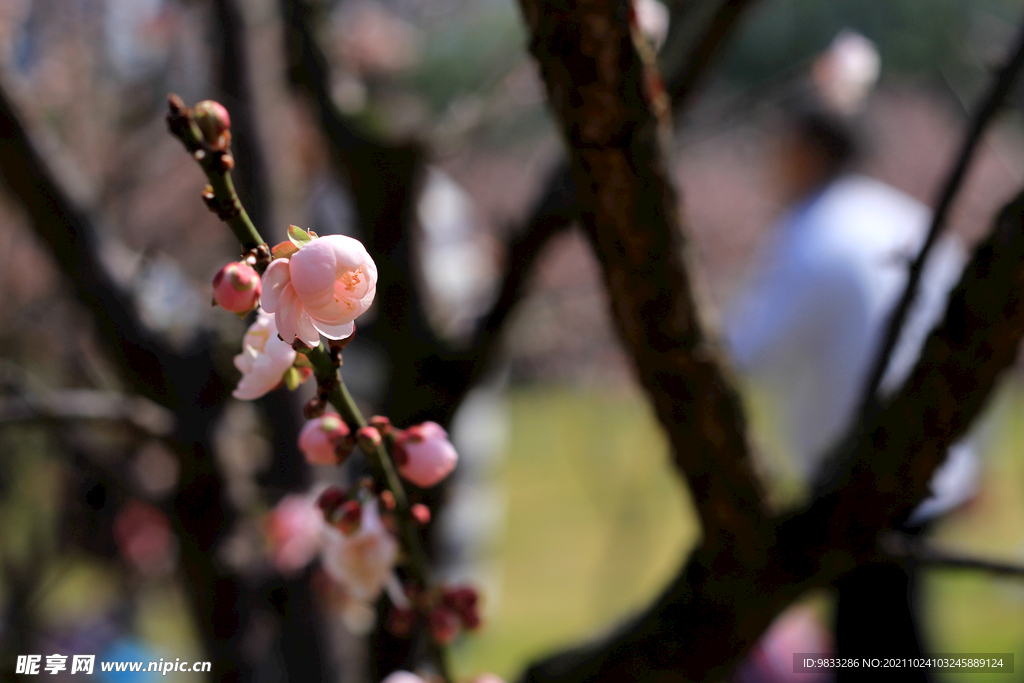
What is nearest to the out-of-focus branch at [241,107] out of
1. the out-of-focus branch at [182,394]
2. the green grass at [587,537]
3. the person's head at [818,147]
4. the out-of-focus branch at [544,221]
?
the out-of-focus branch at [182,394]

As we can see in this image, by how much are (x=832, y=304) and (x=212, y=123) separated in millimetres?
1680

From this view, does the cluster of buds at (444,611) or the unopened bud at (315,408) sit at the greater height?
the unopened bud at (315,408)

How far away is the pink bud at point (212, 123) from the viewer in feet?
1.37

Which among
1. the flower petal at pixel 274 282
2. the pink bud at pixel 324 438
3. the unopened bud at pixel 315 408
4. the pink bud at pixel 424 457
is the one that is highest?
the flower petal at pixel 274 282

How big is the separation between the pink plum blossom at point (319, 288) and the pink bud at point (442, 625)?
0.29 metres

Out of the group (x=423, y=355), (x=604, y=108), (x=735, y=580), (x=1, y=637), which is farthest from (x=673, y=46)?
(x=1, y=637)

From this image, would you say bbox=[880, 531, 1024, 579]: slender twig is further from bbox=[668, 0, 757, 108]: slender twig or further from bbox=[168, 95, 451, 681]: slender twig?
bbox=[668, 0, 757, 108]: slender twig

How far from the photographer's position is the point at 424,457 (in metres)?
0.54

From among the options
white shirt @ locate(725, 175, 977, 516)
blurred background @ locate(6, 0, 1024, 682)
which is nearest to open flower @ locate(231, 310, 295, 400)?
blurred background @ locate(6, 0, 1024, 682)

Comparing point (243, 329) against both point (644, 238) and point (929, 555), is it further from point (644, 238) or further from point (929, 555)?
point (929, 555)

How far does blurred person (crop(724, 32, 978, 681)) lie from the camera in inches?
67.8

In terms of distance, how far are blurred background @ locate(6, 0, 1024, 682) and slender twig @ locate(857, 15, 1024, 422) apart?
0.05m

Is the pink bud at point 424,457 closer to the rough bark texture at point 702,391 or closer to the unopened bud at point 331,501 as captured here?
the unopened bud at point 331,501

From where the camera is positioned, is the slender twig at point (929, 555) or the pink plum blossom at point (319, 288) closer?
the pink plum blossom at point (319, 288)
